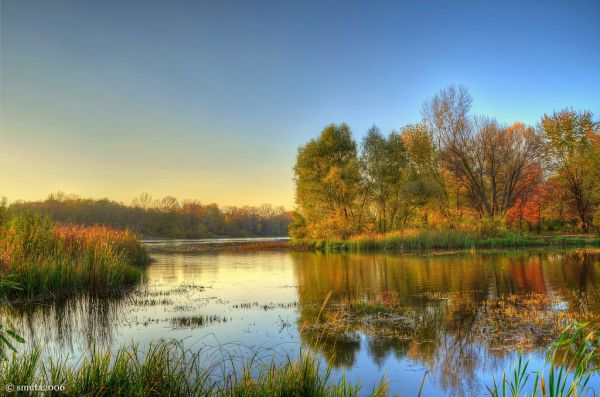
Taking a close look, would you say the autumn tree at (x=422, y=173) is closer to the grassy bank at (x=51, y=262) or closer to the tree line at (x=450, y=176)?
the tree line at (x=450, y=176)

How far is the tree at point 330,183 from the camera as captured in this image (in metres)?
45.2

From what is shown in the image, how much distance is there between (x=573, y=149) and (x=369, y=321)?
139 feet

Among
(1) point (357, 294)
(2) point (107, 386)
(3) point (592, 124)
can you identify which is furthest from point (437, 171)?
(2) point (107, 386)

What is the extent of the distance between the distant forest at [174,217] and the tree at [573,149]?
6414 cm

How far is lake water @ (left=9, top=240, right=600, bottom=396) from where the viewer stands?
6664 millimetres

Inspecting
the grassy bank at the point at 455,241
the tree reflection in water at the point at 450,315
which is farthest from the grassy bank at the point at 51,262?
the grassy bank at the point at 455,241

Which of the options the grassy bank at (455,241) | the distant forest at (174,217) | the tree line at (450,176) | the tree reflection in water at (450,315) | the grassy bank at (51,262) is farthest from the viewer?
the distant forest at (174,217)

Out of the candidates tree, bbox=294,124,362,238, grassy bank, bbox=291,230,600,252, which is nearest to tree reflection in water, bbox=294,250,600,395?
grassy bank, bbox=291,230,600,252

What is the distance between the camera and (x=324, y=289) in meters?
15.3

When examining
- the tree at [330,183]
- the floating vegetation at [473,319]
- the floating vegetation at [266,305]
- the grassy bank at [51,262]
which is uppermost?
the tree at [330,183]

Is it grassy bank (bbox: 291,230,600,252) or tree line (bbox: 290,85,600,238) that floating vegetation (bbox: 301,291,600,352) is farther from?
tree line (bbox: 290,85,600,238)

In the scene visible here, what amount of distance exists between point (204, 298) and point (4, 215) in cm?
762

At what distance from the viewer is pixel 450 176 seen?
43438mm

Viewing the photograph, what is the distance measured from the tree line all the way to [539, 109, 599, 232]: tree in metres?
0.10
